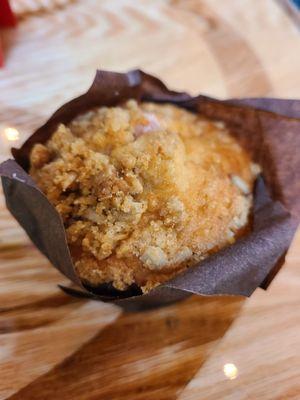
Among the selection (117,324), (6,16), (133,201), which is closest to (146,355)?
(117,324)

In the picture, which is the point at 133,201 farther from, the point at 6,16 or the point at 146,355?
the point at 6,16

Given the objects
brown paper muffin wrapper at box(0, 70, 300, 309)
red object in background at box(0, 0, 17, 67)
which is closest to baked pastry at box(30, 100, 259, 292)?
brown paper muffin wrapper at box(0, 70, 300, 309)

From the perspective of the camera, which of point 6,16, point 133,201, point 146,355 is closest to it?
point 133,201

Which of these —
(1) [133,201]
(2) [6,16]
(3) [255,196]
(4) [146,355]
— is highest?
(2) [6,16]

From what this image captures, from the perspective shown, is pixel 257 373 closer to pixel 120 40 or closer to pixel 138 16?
pixel 120 40

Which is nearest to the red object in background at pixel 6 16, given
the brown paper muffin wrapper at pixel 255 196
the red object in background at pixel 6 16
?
the red object in background at pixel 6 16

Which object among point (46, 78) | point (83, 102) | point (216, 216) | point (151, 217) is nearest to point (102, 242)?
point (151, 217)

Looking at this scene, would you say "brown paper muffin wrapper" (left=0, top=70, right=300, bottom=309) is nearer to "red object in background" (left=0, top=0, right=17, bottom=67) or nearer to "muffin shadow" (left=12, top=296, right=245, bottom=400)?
"muffin shadow" (left=12, top=296, right=245, bottom=400)
